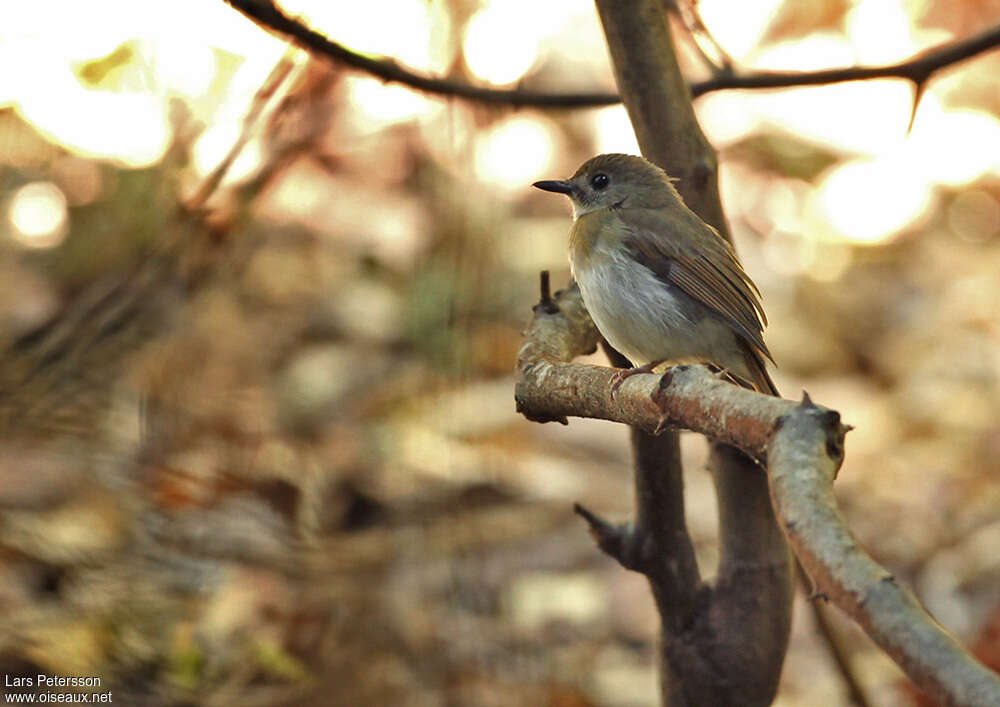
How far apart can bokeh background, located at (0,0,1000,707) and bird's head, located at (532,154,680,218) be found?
31cm

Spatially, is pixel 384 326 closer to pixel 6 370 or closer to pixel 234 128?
pixel 234 128

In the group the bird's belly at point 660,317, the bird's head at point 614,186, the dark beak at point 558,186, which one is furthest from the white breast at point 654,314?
the dark beak at point 558,186

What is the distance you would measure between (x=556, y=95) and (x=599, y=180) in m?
0.51

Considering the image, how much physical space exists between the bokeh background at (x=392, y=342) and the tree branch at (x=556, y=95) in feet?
0.42

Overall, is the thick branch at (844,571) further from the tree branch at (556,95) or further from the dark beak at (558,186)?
the dark beak at (558,186)

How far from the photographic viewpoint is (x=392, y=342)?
5664mm

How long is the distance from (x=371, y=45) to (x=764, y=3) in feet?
12.5

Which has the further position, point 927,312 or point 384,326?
point 927,312

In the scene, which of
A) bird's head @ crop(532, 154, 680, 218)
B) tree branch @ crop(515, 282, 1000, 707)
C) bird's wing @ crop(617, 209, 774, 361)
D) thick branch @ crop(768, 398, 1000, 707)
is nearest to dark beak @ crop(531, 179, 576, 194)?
bird's head @ crop(532, 154, 680, 218)

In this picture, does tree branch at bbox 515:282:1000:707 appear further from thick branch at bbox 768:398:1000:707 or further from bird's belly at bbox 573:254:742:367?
bird's belly at bbox 573:254:742:367

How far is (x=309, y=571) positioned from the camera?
12.9 feet

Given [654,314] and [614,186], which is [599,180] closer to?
[614,186]

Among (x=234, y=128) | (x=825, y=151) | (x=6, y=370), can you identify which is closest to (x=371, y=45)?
(x=234, y=128)

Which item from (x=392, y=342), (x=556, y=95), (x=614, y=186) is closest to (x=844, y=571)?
(x=556, y=95)
